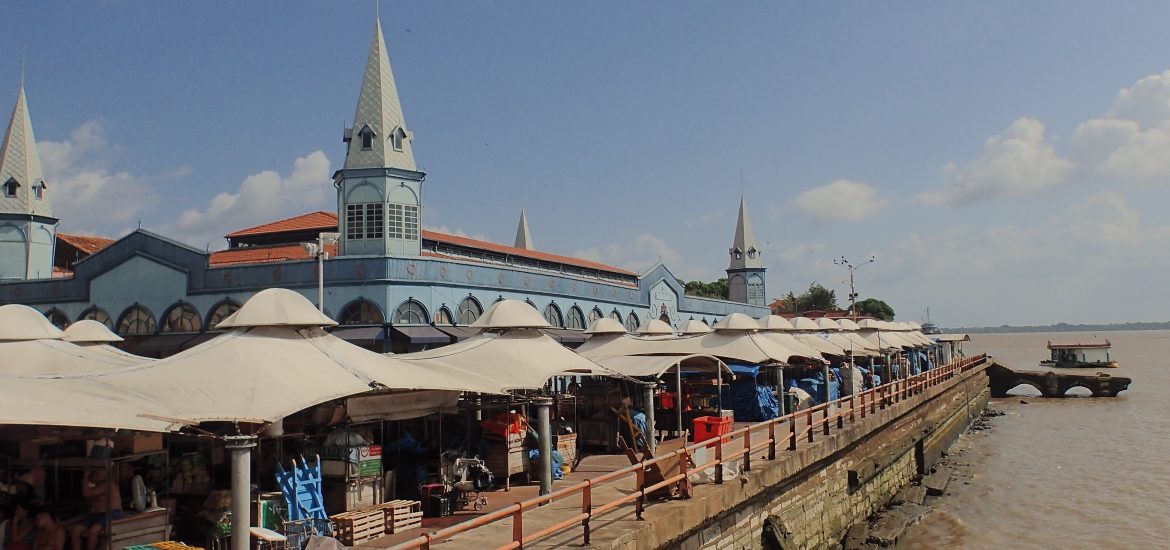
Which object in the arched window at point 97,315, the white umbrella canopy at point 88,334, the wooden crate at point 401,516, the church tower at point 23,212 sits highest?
the church tower at point 23,212

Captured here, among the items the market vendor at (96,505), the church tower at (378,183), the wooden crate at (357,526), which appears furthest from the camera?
the church tower at (378,183)

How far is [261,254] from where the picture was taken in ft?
122

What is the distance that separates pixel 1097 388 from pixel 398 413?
59426 mm

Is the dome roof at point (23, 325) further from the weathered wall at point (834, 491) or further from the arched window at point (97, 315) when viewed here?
the arched window at point (97, 315)


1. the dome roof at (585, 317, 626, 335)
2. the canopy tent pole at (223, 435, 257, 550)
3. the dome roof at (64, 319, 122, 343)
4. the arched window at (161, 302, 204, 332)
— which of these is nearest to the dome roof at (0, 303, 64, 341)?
the dome roof at (64, 319, 122, 343)

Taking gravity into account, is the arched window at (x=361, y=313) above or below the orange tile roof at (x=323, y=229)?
below

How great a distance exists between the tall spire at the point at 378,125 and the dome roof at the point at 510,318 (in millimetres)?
16483

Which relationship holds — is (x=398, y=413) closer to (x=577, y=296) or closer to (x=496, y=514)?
(x=496, y=514)

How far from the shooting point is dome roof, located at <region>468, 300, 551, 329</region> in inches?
671

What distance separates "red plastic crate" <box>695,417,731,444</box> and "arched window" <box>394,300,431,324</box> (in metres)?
15.3

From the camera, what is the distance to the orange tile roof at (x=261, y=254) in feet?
118

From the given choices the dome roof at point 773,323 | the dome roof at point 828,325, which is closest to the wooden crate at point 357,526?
the dome roof at point 773,323

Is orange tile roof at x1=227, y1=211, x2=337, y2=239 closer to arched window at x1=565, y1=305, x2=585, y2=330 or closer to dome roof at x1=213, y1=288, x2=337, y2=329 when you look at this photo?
arched window at x1=565, y1=305, x2=585, y2=330

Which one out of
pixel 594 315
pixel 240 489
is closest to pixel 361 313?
pixel 594 315
